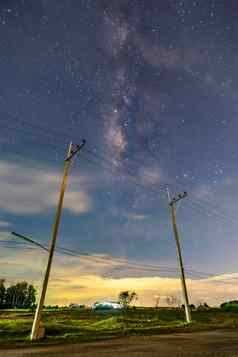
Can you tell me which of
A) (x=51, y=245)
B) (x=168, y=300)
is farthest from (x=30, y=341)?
(x=168, y=300)

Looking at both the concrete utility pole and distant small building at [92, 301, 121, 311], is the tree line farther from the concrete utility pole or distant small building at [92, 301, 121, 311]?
the concrete utility pole

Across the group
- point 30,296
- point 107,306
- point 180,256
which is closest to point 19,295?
point 30,296

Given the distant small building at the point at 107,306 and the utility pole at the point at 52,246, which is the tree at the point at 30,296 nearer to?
the distant small building at the point at 107,306

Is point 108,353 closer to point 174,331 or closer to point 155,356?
point 155,356

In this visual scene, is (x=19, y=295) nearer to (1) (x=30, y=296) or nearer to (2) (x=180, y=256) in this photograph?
(1) (x=30, y=296)

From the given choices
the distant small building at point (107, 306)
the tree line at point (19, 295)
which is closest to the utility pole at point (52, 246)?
the distant small building at point (107, 306)

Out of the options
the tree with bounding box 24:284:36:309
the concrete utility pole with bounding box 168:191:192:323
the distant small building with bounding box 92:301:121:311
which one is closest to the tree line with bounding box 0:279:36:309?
the tree with bounding box 24:284:36:309

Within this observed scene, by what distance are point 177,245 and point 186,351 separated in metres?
19.3

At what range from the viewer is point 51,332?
25.8 m

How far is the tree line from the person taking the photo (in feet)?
495

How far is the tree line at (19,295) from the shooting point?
15088cm

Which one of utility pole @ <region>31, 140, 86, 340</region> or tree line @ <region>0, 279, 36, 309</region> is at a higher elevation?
tree line @ <region>0, 279, 36, 309</region>

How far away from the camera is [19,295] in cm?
16450

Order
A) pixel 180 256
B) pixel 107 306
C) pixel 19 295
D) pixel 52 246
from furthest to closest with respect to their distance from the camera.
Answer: pixel 19 295
pixel 107 306
pixel 180 256
pixel 52 246
